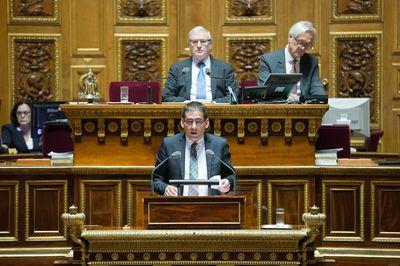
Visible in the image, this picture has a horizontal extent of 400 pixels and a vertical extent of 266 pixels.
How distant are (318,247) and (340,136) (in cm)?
98

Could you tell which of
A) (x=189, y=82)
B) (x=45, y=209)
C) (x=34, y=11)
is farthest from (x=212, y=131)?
(x=34, y=11)

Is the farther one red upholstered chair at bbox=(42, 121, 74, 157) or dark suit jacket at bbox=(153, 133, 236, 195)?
red upholstered chair at bbox=(42, 121, 74, 157)

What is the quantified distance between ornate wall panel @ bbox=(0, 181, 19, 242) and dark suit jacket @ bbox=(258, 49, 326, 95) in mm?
2265

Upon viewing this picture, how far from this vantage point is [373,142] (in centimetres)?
1202

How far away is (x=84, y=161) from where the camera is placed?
824 cm

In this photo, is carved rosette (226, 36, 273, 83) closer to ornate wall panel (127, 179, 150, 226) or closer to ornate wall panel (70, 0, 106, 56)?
ornate wall panel (70, 0, 106, 56)

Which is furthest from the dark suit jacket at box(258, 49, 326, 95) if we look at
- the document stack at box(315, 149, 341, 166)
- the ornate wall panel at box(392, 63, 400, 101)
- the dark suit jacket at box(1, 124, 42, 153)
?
the ornate wall panel at box(392, 63, 400, 101)

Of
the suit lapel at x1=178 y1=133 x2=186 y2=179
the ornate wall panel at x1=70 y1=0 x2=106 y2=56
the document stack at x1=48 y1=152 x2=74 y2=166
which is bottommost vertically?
the document stack at x1=48 y1=152 x2=74 y2=166

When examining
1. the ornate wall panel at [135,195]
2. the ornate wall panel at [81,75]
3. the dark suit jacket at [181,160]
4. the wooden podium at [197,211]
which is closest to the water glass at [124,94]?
the ornate wall panel at [135,195]

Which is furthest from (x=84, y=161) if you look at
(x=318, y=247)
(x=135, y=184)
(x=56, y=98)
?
(x=56, y=98)

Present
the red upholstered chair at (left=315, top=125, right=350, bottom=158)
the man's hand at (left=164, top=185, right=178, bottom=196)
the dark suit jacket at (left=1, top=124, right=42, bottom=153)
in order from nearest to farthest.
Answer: the man's hand at (left=164, top=185, right=178, bottom=196) → the red upholstered chair at (left=315, top=125, right=350, bottom=158) → the dark suit jacket at (left=1, top=124, right=42, bottom=153)

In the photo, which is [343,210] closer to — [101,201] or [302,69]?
[302,69]

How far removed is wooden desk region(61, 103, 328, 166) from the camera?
822cm

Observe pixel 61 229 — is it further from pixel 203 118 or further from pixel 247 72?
pixel 247 72
